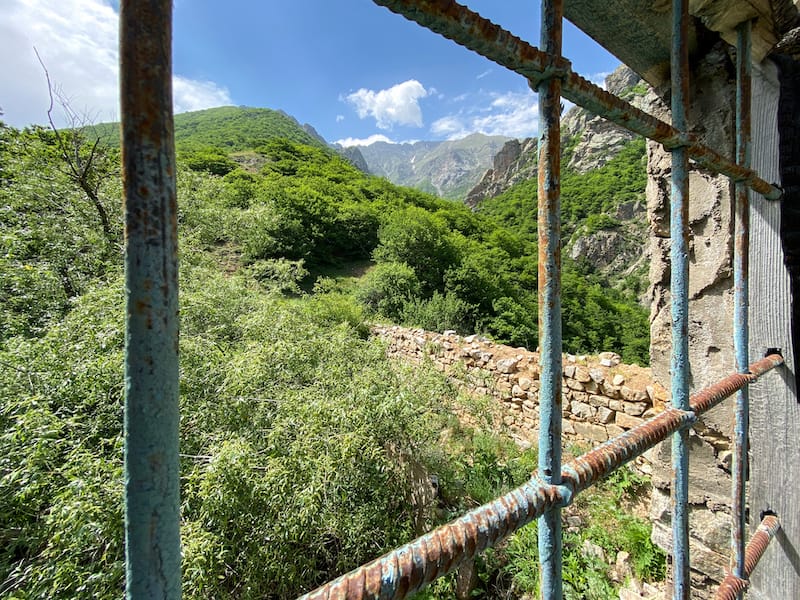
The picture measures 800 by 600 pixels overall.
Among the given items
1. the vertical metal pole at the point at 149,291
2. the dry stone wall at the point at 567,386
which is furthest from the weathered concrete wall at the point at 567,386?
the vertical metal pole at the point at 149,291

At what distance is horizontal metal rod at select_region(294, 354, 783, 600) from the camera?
0.37 metres

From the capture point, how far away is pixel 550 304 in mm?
565

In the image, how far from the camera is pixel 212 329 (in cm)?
432

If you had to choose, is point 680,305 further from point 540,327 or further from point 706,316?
point 706,316

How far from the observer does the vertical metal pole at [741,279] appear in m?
1.11

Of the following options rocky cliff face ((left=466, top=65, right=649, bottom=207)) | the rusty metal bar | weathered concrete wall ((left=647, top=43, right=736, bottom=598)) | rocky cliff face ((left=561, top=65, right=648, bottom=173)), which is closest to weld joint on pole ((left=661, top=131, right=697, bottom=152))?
weathered concrete wall ((left=647, top=43, right=736, bottom=598))

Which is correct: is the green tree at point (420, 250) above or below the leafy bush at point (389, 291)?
Result: above

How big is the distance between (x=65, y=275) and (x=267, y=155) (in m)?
31.9

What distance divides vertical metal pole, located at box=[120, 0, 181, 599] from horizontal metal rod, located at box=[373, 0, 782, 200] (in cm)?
27

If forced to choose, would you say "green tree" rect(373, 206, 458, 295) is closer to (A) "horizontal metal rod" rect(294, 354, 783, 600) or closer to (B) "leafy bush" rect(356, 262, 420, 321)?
(B) "leafy bush" rect(356, 262, 420, 321)

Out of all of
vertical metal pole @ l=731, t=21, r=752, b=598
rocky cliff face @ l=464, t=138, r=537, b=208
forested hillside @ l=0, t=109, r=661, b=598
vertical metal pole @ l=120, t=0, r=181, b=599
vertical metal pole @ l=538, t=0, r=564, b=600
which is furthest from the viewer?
rocky cliff face @ l=464, t=138, r=537, b=208

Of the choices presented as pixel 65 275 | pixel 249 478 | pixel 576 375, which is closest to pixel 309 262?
pixel 65 275

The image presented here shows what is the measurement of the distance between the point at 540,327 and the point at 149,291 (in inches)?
20.5

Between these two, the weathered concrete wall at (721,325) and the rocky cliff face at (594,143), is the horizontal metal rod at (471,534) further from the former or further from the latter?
the rocky cliff face at (594,143)
